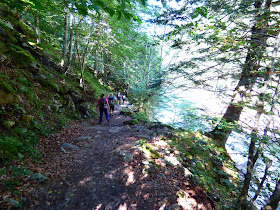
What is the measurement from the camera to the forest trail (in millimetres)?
3453

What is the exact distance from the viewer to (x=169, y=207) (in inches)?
137

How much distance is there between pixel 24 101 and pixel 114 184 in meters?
5.02

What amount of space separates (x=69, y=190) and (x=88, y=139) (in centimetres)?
311

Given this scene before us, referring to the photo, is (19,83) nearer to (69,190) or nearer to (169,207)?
(69,190)

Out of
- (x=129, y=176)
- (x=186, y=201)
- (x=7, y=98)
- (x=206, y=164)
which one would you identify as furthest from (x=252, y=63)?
(x=7, y=98)

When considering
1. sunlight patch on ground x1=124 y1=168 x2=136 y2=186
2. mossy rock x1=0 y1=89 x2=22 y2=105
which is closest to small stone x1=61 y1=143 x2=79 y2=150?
mossy rock x1=0 y1=89 x2=22 y2=105

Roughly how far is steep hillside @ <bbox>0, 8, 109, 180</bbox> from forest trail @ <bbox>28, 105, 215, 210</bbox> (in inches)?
38.0

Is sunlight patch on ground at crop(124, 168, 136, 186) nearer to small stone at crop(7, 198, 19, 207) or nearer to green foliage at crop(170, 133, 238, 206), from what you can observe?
green foliage at crop(170, 133, 238, 206)

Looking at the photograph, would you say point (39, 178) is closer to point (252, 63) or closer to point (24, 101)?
point (24, 101)

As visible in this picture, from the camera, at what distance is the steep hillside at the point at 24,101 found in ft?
13.6

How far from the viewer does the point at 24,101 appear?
5586mm

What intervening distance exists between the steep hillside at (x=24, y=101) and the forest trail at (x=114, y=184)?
964mm

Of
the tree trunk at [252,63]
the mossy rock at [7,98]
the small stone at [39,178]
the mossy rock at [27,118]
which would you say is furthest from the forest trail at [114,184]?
the tree trunk at [252,63]

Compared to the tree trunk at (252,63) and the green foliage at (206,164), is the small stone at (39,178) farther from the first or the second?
the tree trunk at (252,63)
